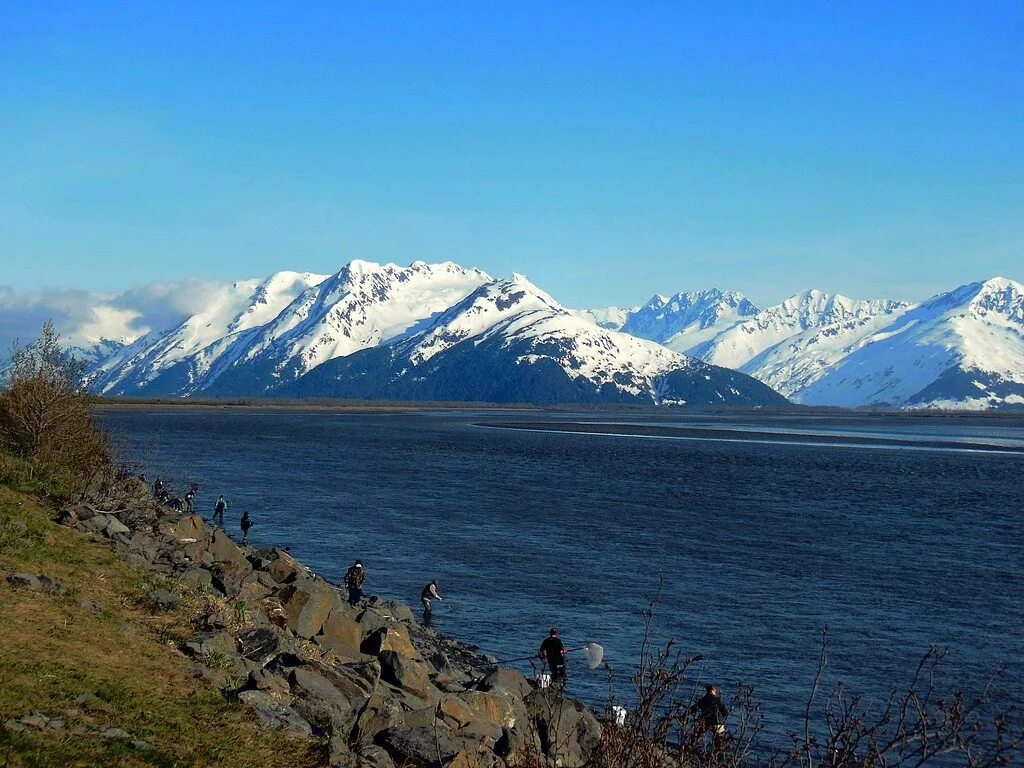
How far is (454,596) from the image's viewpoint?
43.3m

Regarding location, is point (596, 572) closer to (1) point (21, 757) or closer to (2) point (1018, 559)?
(2) point (1018, 559)

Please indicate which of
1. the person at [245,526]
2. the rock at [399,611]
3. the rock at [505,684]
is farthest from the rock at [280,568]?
the person at [245,526]

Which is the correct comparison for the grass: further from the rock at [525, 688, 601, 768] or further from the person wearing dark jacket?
the person wearing dark jacket

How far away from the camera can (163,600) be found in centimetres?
2420

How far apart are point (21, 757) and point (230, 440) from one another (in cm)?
15359

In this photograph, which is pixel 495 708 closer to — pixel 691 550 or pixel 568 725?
pixel 568 725

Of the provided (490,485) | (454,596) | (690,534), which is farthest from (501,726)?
(490,485)

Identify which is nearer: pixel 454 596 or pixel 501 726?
pixel 501 726

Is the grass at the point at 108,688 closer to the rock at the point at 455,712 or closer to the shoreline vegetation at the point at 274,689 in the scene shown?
the shoreline vegetation at the point at 274,689

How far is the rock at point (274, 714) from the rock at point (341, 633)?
8281 millimetres

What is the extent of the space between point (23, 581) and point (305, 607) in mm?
7973

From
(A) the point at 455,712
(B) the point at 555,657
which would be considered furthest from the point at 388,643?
(A) the point at 455,712

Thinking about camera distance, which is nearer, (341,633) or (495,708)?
(495,708)

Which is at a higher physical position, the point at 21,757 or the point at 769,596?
A: the point at 21,757
